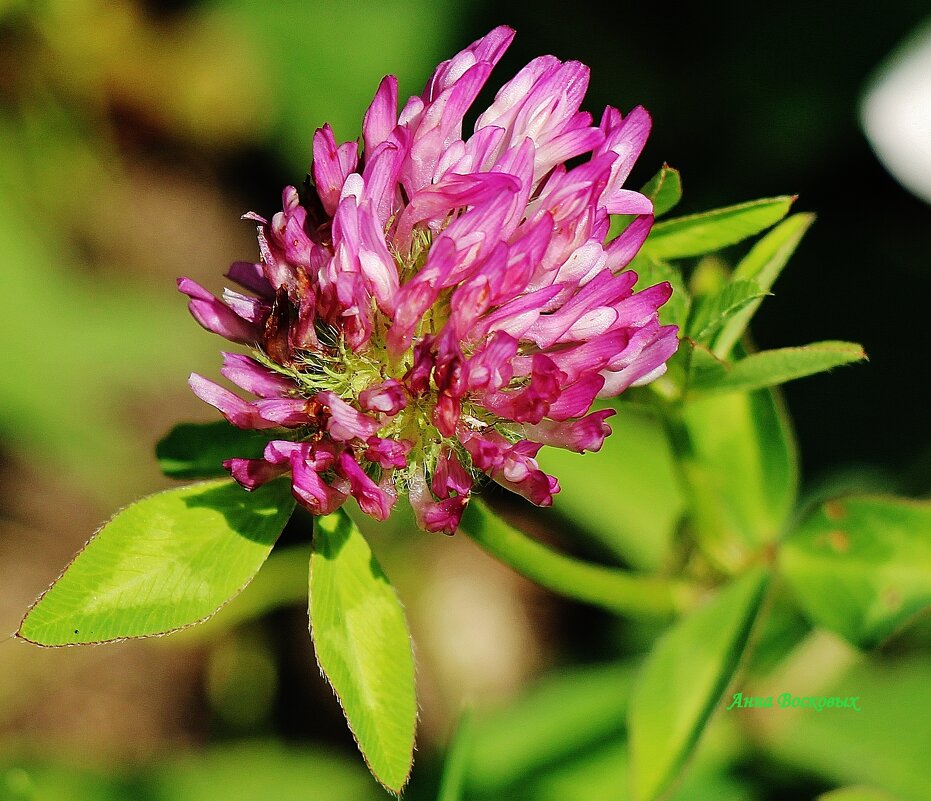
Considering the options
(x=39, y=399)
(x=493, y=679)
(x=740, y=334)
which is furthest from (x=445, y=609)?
(x=740, y=334)

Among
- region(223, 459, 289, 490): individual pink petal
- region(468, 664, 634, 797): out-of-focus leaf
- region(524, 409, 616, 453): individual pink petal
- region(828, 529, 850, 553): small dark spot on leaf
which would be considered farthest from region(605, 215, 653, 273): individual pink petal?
region(468, 664, 634, 797): out-of-focus leaf

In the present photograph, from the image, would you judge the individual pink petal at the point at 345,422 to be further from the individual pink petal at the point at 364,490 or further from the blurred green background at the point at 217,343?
the blurred green background at the point at 217,343

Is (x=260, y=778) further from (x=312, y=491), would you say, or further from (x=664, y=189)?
→ (x=664, y=189)

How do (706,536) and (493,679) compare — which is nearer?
(706,536)

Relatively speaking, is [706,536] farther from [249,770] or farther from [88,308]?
[88,308]

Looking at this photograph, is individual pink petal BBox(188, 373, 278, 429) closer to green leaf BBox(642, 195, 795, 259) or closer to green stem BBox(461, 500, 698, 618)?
green stem BBox(461, 500, 698, 618)

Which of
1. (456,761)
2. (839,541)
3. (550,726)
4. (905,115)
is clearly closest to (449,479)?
(456,761)

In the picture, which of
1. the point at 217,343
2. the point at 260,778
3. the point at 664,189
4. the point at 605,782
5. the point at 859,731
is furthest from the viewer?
the point at 217,343
